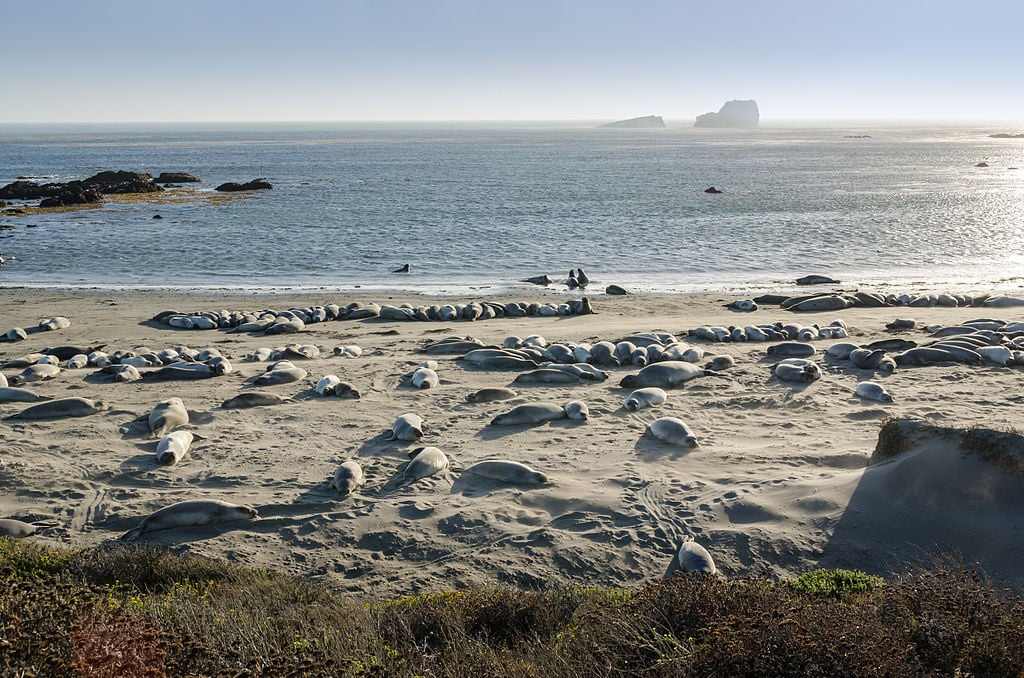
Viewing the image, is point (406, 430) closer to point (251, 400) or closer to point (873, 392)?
point (251, 400)

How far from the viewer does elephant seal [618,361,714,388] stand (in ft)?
36.0

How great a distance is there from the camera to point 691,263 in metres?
26.5

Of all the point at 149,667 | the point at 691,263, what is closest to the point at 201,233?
the point at 691,263

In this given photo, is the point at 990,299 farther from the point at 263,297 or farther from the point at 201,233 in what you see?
the point at 201,233

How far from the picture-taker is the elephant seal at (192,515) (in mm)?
7234

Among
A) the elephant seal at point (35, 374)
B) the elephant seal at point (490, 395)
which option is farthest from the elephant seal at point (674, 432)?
the elephant seal at point (35, 374)

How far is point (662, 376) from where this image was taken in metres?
11.0

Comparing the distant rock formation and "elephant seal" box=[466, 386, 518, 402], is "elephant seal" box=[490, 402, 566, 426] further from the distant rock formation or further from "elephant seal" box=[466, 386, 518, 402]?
the distant rock formation

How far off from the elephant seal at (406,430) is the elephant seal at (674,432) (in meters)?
2.74

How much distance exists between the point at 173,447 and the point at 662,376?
636cm

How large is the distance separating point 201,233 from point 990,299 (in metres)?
28.5

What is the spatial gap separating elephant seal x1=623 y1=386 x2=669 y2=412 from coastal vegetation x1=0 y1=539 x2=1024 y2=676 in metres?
4.01

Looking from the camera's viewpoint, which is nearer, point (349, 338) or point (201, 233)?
point (349, 338)

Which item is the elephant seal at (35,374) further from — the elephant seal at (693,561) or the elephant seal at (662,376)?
the elephant seal at (693,561)
